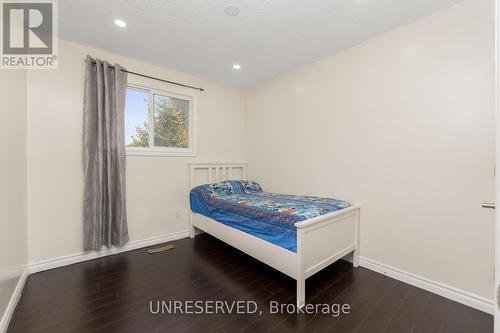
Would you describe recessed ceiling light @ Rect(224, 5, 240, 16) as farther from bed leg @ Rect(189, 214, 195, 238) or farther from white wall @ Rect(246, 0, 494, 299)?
bed leg @ Rect(189, 214, 195, 238)

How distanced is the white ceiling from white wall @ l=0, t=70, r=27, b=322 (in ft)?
2.84

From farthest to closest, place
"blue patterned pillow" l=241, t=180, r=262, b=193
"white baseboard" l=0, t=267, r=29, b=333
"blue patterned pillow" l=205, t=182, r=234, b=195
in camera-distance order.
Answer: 1. "blue patterned pillow" l=241, t=180, r=262, b=193
2. "blue patterned pillow" l=205, t=182, r=234, b=195
3. "white baseboard" l=0, t=267, r=29, b=333

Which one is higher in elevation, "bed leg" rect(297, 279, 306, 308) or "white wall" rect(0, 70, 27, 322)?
"white wall" rect(0, 70, 27, 322)

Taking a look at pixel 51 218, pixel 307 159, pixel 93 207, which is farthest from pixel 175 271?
pixel 307 159

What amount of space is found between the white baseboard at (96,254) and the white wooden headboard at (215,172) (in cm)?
85

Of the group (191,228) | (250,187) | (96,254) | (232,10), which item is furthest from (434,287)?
(96,254)

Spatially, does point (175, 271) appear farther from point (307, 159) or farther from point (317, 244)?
point (307, 159)

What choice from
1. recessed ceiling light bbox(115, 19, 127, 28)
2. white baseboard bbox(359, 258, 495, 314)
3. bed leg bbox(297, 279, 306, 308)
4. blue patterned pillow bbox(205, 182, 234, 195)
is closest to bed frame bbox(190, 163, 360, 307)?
bed leg bbox(297, 279, 306, 308)

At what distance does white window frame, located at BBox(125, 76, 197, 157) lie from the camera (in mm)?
2871

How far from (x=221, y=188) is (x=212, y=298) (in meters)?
1.66

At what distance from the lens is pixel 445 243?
1.86m

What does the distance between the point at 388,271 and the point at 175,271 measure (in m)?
2.24

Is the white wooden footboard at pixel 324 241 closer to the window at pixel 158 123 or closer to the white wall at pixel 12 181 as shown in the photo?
the white wall at pixel 12 181

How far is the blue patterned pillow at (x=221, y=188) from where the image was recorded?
10.4ft
